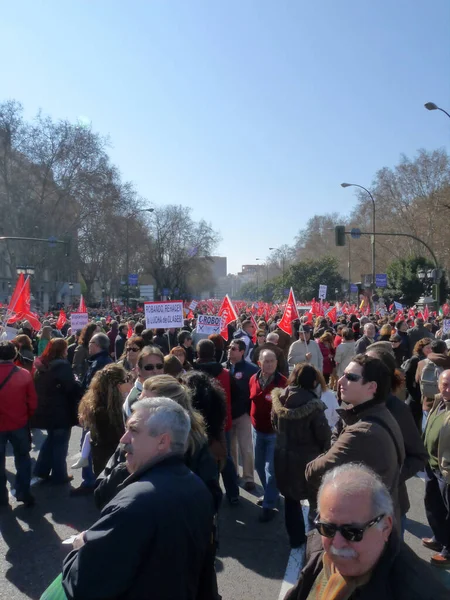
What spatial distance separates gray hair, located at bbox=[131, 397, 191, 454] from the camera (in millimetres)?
2598

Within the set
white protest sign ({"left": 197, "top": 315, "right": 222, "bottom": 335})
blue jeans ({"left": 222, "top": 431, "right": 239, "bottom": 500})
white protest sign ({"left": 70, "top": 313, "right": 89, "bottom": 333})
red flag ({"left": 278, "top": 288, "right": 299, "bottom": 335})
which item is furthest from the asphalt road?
white protest sign ({"left": 70, "top": 313, "right": 89, "bottom": 333})

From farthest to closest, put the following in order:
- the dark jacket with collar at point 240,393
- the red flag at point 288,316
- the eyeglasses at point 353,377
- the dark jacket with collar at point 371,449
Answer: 1. the red flag at point 288,316
2. the dark jacket with collar at point 240,393
3. the eyeglasses at point 353,377
4. the dark jacket with collar at point 371,449

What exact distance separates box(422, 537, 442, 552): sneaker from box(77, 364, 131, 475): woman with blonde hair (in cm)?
270

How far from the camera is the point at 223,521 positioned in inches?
223

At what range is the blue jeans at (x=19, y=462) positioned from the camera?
5.94 metres

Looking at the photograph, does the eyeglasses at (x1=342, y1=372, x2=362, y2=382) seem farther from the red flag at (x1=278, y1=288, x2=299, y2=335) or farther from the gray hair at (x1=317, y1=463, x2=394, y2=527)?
the red flag at (x1=278, y1=288, x2=299, y2=335)

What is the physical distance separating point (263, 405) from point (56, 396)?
2431mm

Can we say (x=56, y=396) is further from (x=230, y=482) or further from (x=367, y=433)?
(x=367, y=433)

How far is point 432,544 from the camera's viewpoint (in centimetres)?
495

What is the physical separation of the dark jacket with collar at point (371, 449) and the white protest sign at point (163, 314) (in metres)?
7.52

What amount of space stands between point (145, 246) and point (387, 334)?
57.1 meters

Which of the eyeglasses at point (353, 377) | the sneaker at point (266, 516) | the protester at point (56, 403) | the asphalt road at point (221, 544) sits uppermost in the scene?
the eyeglasses at point (353, 377)

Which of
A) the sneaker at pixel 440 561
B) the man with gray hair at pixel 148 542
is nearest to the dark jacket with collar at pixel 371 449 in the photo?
the man with gray hair at pixel 148 542

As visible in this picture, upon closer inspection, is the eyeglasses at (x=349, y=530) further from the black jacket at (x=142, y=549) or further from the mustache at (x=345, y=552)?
the black jacket at (x=142, y=549)
